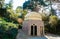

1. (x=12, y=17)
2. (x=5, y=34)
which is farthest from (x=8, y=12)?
(x=5, y=34)

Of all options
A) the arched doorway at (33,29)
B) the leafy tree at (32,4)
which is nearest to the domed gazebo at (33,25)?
the arched doorway at (33,29)

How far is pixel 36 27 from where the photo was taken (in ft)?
76.2

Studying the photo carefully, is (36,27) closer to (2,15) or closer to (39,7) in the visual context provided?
(2,15)

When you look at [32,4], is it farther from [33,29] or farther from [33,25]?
[33,29]

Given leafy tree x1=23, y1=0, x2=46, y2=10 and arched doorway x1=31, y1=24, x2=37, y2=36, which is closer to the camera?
arched doorway x1=31, y1=24, x2=37, y2=36

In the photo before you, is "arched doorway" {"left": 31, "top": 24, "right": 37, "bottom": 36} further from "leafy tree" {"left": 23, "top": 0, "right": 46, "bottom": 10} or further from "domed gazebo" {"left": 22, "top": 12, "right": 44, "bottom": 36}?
"leafy tree" {"left": 23, "top": 0, "right": 46, "bottom": 10}

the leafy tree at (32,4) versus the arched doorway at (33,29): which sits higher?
the leafy tree at (32,4)

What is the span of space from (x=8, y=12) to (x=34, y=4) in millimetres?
9482

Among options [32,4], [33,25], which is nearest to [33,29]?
[33,25]

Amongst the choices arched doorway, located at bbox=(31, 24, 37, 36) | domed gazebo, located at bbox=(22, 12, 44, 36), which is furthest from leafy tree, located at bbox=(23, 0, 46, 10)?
arched doorway, located at bbox=(31, 24, 37, 36)

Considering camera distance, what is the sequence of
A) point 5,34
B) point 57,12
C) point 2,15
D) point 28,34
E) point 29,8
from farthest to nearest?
point 29,8 < point 57,12 < point 2,15 < point 28,34 < point 5,34

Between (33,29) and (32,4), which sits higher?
(32,4)

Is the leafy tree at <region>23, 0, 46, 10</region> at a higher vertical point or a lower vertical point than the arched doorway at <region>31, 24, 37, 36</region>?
higher

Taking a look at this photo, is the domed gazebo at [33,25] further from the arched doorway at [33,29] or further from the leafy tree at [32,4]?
the leafy tree at [32,4]
